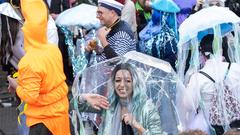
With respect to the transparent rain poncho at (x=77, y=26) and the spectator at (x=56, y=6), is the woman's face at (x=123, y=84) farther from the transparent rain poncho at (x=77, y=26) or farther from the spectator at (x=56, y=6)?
the spectator at (x=56, y=6)

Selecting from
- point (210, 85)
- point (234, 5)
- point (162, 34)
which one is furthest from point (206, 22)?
point (234, 5)

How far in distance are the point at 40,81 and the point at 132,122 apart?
32.8 inches

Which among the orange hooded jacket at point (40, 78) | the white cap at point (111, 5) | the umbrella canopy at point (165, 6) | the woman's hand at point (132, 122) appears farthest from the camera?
the umbrella canopy at point (165, 6)

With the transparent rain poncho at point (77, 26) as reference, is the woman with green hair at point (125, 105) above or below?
below

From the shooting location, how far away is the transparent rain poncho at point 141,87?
443cm

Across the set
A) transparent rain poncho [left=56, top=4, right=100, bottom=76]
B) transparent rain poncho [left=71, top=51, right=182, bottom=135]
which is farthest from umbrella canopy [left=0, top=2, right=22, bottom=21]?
transparent rain poncho [left=71, top=51, right=182, bottom=135]

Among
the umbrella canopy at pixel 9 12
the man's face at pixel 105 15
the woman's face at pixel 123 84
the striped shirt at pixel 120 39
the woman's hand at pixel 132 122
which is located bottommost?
the woman's hand at pixel 132 122

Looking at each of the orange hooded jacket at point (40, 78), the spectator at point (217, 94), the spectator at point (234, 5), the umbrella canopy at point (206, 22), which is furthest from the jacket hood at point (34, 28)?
the spectator at point (234, 5)

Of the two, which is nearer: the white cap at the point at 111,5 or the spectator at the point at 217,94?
the spectator at the point at 217,94

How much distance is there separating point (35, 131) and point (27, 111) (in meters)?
0.18

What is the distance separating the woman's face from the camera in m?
4.46

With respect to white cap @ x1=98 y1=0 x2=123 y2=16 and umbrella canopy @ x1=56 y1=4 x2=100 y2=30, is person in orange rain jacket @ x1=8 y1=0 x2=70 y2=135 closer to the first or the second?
white cap @ x1=98 y1=0 x2=123 y2=16

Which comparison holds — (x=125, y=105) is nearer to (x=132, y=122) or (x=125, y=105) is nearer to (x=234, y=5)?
(x=132, y=122)

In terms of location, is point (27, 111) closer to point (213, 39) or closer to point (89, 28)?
point (213, 39)
